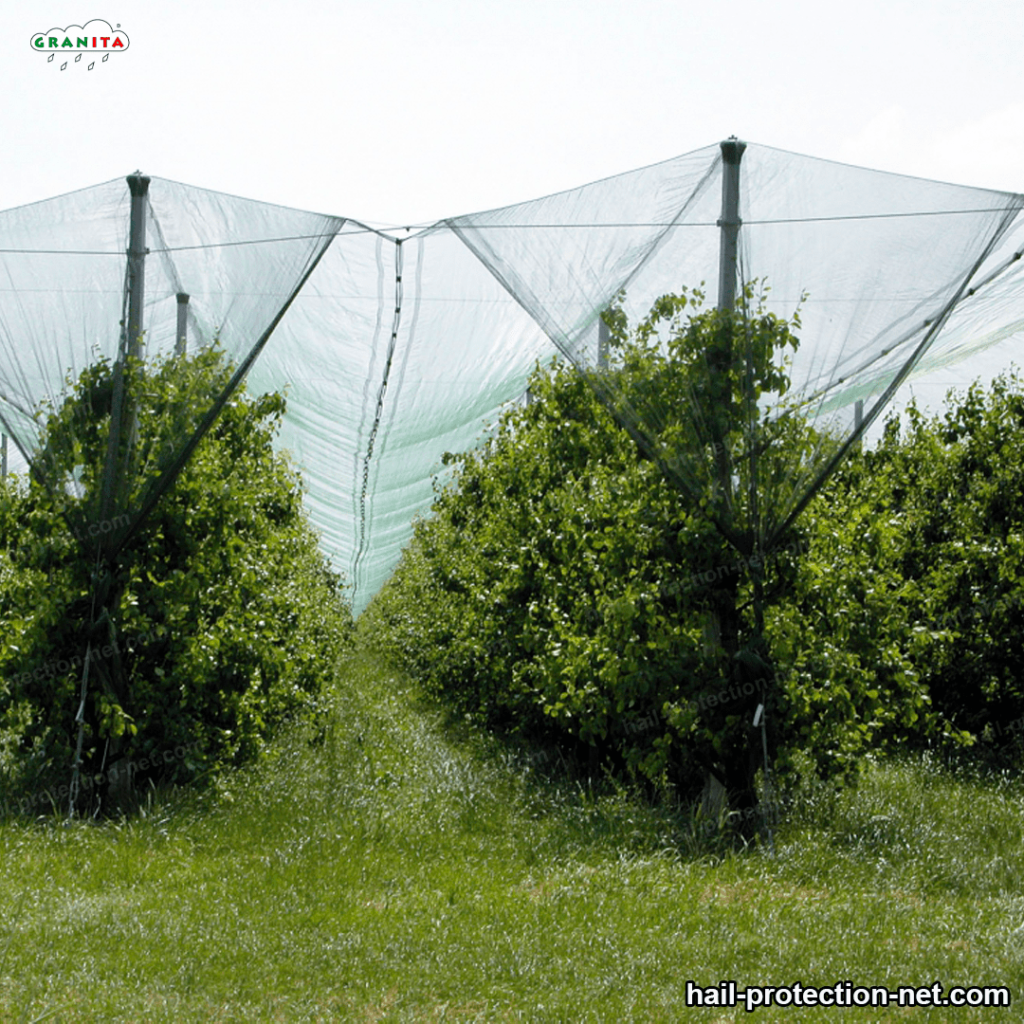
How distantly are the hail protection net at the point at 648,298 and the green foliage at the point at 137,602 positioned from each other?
0.04 m

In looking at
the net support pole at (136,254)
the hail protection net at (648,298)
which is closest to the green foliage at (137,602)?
the hail protection net at (648,298)

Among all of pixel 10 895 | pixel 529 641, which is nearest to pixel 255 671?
pixel 529 641

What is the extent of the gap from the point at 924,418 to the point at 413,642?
632 centimetres

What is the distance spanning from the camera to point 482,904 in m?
4.38

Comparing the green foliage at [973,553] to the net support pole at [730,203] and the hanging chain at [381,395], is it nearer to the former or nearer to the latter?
the net support pole at [730,203]

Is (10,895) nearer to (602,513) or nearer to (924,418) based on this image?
(602,513)

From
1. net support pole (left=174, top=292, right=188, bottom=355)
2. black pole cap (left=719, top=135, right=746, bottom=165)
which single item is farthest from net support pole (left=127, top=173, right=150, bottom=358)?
black pole cap (left=719, top=135, right=746, bottom=165)

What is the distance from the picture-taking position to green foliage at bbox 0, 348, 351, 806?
17.6ft

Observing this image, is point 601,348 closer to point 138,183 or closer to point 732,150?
point 732,150

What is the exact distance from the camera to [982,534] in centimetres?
765

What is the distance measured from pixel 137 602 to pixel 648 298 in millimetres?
3201

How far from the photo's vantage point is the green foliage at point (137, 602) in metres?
5.37

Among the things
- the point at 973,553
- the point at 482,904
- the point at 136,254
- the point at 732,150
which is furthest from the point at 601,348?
the point at 973,553

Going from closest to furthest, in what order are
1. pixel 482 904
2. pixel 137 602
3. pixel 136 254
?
pixel 482 904, pixel 136 254, pixel 137 602
